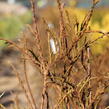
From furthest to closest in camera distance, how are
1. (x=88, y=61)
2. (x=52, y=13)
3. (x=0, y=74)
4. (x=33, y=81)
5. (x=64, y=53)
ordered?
(x=52, y=13)
(x=0, y=74)
(x=33, y=81)
(x=88, y=61)
(x=64, y=53)

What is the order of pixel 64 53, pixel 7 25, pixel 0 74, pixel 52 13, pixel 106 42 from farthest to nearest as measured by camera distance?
pixel 7 25 → pixel 52 13 → pixel 0 74 → pixel 106 42 → pixel 64 53

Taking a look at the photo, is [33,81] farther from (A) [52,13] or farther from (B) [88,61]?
(B) [88,61]

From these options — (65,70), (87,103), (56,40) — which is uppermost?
(56,40)

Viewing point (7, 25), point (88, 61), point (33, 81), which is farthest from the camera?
point (7, 25)

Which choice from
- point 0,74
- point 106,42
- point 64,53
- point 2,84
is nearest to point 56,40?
point 64,53

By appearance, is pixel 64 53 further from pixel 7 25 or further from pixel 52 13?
pixel 7 25

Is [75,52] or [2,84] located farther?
[2,84]

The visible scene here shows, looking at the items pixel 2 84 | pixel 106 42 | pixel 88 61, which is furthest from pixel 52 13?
pixel 88 61

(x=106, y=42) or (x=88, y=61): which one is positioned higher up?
(x=106, y=42)

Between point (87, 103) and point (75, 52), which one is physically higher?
point (75, 52)
